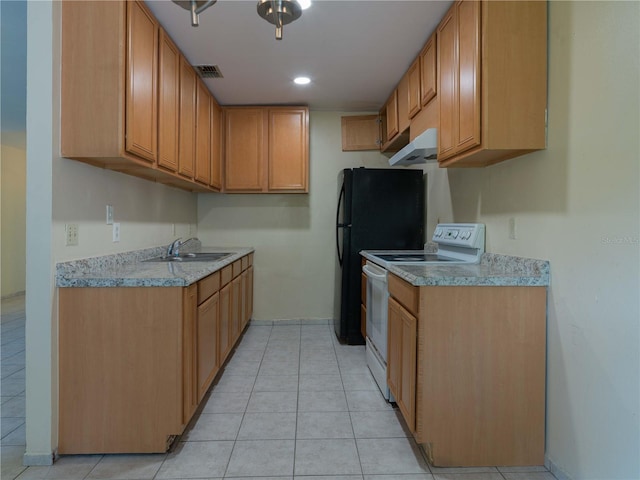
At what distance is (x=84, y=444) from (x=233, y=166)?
103 inches

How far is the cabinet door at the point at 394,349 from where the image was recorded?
1865mm

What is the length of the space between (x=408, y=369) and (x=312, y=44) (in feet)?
6.97

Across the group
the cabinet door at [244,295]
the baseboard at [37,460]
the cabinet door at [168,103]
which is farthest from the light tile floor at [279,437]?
the cabinet door at [168,103]

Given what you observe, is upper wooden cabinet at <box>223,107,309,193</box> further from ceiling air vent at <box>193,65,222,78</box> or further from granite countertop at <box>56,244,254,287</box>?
granite countertop at <box>56,244,254,287</box>

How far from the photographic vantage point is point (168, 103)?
2238 millimetres

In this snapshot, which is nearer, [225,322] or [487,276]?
[487,276]

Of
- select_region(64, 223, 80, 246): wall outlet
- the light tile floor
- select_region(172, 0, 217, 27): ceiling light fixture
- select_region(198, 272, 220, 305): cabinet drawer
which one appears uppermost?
select_region(172, 0, 217, 27): ceiling light fixture

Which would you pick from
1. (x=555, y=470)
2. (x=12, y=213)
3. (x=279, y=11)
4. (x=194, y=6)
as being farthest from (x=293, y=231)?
(x=12, y=213)

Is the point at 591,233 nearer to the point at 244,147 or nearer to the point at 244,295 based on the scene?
the point at 244,295

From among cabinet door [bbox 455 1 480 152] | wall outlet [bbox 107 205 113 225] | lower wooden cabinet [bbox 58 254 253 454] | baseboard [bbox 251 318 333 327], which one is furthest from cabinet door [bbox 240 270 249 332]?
cabinet door [bbox 455 1 480 152]

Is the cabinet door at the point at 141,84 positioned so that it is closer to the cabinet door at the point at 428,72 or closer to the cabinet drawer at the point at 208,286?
the cabinet drawer at the point at 208,286

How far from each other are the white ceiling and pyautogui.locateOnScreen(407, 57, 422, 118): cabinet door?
0.07m

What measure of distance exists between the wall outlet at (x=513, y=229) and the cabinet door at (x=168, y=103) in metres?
2.07

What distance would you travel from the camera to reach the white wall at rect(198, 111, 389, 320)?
387 cm
